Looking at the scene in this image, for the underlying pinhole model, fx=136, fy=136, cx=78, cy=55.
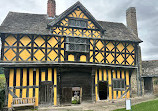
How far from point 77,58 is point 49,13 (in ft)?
18.4

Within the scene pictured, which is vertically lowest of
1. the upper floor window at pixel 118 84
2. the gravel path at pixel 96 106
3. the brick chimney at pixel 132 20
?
the gravel path at pixel 96 106

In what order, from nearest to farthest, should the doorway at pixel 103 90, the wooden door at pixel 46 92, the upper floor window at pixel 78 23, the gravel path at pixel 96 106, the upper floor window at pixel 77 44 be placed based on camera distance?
the gravel path at pixel 96 106 → the wooden door at pixel 46 92 → the upper floor window at pixel 77 44 → the upper floor window at pixel 78 23 → the doorway at pixel 103 90

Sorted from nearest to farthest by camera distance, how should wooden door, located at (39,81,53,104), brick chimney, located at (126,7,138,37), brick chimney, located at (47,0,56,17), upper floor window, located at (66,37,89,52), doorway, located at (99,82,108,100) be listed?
wooden door, located at (39,81,53,104), upper floor window, located at (66,37,89,52), doorway, located at (99,82,108,100), brick chimney, located at (47,0,56,17), brick chimney, located at (126,7,138,37)

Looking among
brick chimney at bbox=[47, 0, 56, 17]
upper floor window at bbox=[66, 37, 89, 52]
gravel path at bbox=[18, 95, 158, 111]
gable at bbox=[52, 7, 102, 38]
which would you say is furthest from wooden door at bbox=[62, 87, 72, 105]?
brick chimney at bbox=[47, 0, 56, 17]

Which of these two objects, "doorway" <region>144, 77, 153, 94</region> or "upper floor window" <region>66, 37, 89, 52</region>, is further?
"doorway" <region>144, 77, 153, 94</region>

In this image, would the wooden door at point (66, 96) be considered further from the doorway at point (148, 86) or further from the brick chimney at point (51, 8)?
the doorway at point (148, 86)

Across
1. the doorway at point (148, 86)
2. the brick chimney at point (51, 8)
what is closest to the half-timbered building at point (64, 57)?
the brick chimney at point (51, 8)

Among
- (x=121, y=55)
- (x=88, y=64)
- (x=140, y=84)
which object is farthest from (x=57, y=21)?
(x=140, y=84)

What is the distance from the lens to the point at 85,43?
40.1 ft

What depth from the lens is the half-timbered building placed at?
34.8ft

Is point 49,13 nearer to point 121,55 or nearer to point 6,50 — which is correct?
point 6,50

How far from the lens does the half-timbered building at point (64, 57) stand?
10.6 meters

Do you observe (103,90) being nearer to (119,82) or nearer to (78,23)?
(119,82)

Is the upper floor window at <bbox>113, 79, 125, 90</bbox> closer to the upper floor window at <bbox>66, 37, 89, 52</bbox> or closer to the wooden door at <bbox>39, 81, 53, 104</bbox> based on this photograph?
the upper floor window at <bbox>66, 37, 89, 52</bbox>
